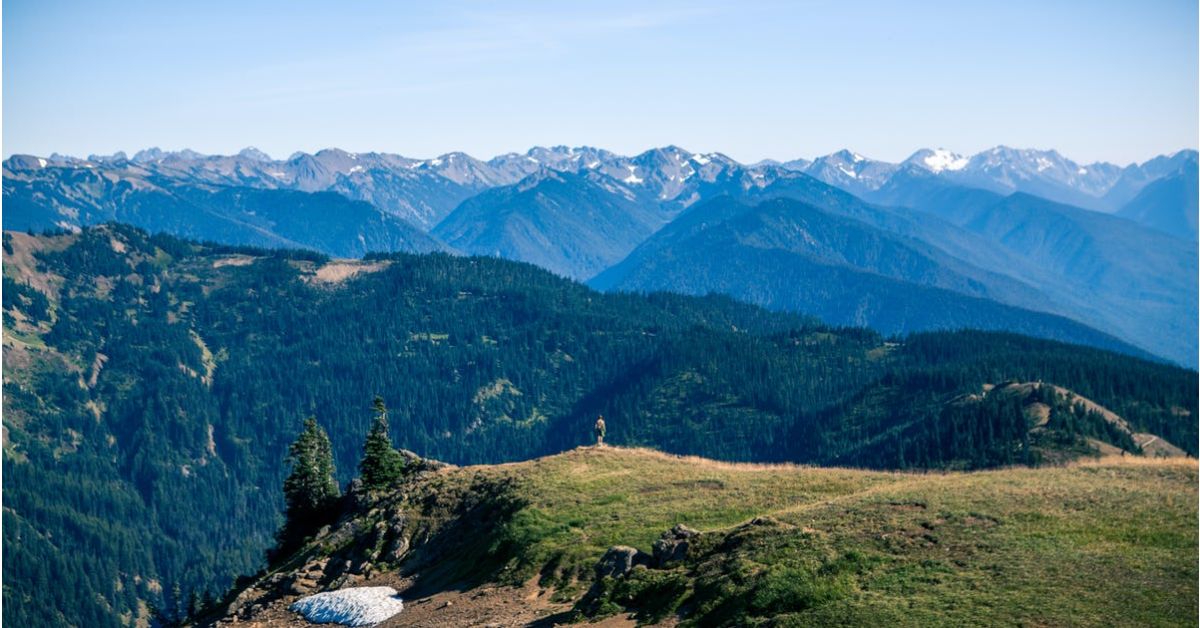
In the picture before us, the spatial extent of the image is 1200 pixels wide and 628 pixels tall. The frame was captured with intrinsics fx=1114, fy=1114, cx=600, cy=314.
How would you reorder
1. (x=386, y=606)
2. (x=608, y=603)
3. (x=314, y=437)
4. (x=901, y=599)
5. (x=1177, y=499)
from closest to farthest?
(x=901, y=599), (x=608, y=603), (x=1177, y=499), (x=386, y=606), (x=314, y=437)

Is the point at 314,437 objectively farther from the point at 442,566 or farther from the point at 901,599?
the point at 901,599

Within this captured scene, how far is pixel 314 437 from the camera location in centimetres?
8850

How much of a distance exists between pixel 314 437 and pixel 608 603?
46.8 m

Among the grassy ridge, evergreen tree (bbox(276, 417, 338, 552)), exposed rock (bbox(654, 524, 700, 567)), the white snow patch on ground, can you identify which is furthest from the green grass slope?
evergreen tree (bbox(276, 417, 338, 552))

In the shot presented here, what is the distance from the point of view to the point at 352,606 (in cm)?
5662

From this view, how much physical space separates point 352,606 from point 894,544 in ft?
89.0

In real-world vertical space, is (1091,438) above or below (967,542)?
below

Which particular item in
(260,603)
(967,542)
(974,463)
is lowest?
(974,463)

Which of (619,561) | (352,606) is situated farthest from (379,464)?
(619,561)

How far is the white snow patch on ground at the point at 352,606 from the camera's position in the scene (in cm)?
5522

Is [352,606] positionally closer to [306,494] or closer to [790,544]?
[790,544]

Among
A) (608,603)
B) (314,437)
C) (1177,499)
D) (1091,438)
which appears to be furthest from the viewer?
(1091,438)

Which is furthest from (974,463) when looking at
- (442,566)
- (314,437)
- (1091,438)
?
(442,566)

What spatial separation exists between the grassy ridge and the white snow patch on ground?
6.50 m
